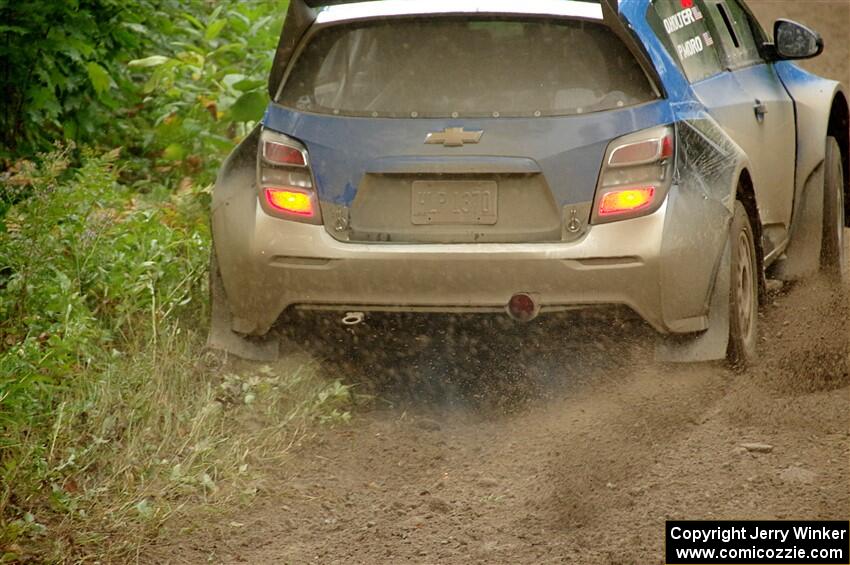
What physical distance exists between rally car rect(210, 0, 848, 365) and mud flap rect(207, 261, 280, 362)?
10 mm

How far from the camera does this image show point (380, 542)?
491cm

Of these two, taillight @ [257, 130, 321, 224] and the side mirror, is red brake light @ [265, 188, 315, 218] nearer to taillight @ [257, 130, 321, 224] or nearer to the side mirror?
taillight @ [257, 130, 321, 224]

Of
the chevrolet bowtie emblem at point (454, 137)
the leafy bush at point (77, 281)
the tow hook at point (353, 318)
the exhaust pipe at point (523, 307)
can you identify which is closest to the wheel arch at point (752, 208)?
the exhaust pipe at point (523, 307)

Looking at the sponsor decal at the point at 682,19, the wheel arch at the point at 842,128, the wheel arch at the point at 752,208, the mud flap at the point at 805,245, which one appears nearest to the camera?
the sponsor decal at the point at 682,19

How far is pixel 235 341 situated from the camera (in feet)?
20.6

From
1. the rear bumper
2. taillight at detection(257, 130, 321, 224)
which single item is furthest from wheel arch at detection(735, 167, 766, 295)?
taillight at detection(257, 130, 321, 224)

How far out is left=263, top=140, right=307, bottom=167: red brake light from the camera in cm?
591

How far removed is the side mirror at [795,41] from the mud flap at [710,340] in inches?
82.0

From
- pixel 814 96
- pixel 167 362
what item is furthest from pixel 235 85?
pixel 814 96

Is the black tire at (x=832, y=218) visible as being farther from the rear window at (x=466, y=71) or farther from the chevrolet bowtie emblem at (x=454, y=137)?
the chevrolet bowtie emblem at (x=454, y=137)

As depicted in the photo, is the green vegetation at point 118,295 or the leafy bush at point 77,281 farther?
the leafy bush at point 77,281

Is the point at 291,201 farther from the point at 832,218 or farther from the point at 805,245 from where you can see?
the point at 832,218

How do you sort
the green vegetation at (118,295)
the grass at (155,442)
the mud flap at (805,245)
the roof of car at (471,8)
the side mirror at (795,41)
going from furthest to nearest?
the mud flap at (805,245) → the side mirror at (795,41) → the roof of car at (471,8) → the green vegetation at (118,295) → the grass at (155,442)

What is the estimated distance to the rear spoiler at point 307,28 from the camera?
19.0ft
